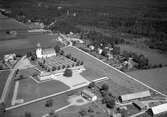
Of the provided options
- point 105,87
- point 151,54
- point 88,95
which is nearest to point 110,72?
point 105,87

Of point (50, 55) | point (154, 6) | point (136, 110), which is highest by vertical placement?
point (154, 6)

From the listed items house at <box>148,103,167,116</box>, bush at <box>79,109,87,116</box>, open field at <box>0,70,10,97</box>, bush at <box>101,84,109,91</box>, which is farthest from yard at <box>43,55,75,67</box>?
house at <box>148,103,167,116</box>

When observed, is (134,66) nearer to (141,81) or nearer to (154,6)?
(141,81)

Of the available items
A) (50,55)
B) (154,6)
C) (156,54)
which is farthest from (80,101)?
(154,6)

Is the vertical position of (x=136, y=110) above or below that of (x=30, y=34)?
below

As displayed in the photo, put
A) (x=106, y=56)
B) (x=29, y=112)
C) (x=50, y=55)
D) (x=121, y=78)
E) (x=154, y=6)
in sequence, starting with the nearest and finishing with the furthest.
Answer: (x=29, y=112), (x=121, y=78), (x=50, y=55), (x=106, y=56), (x=154, y=6)

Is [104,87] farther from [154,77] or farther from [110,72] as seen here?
[154,77]

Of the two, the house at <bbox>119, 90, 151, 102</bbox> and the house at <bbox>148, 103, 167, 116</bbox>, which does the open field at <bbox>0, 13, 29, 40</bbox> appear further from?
the house at <bbox>148, 103, 167, 116</bbox>
